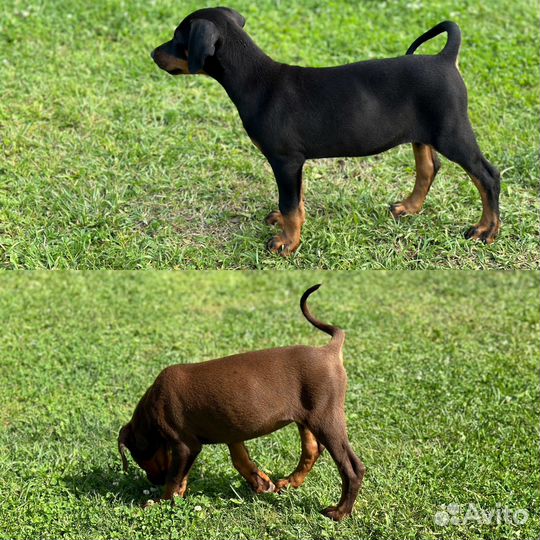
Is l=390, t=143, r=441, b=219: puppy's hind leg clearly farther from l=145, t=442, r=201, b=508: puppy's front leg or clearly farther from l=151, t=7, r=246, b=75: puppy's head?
l=145, t=442, r=201, b=508: puppy's front leg

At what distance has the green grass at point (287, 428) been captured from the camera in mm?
5016

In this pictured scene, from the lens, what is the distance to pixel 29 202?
6.00m

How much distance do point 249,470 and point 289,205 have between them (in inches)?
66.5

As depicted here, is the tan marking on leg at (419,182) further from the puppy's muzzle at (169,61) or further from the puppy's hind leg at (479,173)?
the puppy's muzzle at (169,61)

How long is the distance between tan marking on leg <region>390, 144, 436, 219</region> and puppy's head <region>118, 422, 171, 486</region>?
2296 mm

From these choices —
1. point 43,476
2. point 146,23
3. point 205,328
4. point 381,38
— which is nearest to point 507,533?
point 43,476

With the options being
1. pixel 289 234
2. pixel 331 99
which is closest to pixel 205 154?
pixel 289 234

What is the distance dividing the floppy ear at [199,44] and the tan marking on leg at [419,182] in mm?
1615

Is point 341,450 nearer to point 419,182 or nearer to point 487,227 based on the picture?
point 487,227

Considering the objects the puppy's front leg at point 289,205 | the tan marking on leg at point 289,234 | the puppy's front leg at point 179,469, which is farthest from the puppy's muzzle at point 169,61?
the puppy's front leg at point 179,469

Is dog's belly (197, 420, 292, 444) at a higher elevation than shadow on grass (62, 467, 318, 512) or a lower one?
higher

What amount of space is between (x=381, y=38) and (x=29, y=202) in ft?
13.1

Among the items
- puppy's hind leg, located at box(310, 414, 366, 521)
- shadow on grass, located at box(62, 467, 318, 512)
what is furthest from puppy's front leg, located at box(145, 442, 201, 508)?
puppy's hind leg, located at box(310, 414, 366, 521)

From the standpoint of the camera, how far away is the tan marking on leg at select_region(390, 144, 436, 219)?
18.1ft
